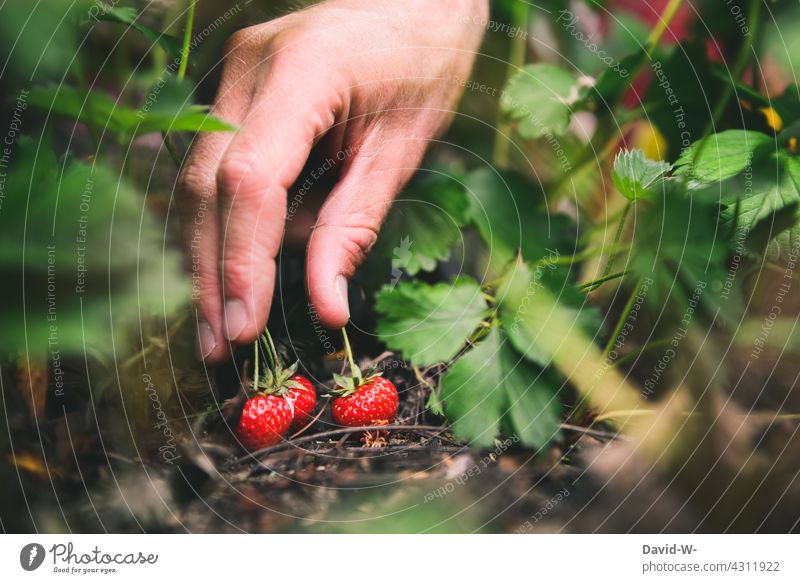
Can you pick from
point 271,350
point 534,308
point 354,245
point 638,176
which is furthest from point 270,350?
point 638,176

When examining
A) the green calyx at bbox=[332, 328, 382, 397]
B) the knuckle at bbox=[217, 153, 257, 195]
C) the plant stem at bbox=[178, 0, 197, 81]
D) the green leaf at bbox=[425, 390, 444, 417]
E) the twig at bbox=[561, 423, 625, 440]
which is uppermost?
the plant stem at bbox=[178, 0, 197, 81]

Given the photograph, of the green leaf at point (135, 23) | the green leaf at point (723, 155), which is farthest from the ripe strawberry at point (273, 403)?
the green leaf at point (723, 155)

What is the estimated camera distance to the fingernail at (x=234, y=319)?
18.2 inches

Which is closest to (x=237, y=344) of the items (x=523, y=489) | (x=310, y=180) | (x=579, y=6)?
(x=310, y=180)

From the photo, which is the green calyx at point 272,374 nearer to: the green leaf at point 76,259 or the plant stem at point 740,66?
the green leaf at point 76,259

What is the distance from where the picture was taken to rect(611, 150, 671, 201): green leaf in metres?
0.50

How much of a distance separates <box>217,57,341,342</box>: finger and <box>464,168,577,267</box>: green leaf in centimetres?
16

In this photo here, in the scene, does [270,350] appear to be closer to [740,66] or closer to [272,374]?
[272,374]

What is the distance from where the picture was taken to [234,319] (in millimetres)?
466

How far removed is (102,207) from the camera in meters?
0.46

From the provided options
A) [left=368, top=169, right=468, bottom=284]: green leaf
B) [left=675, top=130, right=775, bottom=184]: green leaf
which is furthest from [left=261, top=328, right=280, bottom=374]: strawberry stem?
[left=675, top=130, right=775, bottom=184]: green leaf

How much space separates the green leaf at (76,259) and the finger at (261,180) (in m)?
0.05

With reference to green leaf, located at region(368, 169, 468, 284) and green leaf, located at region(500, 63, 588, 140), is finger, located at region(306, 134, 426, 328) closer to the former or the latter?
green leaf, located at region(368, 169, 468, 284)
